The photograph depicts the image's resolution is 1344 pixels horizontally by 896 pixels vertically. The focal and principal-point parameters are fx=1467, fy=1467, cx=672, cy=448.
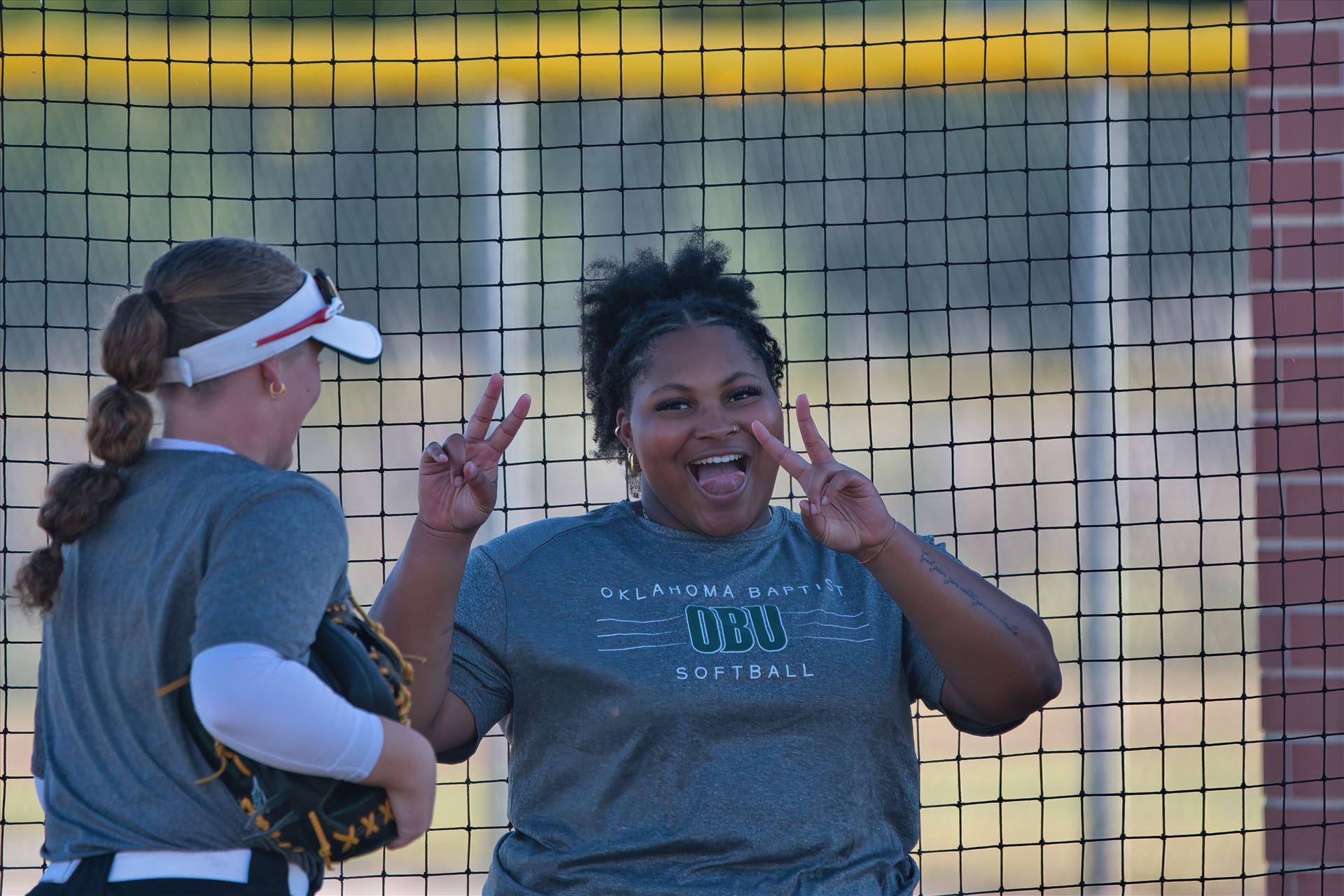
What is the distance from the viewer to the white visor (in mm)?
1823

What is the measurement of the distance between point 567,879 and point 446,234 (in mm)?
3999

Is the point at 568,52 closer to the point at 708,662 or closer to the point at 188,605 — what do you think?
the point at 708,662

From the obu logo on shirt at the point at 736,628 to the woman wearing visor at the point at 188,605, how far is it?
2.26 feet

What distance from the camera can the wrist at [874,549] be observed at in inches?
91.1

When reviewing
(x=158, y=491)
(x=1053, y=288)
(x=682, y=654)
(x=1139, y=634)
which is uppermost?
(x=1053, y=288)

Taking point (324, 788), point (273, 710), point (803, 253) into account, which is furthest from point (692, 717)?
point (803, 253)

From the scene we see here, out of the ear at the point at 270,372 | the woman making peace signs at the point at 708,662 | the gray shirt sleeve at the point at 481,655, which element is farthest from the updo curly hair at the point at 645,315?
the ear at the point at 270,372

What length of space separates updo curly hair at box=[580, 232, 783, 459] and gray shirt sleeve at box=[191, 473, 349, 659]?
103cm

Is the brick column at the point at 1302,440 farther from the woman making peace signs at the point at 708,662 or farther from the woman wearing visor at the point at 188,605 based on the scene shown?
the woman wearing visor at the point at 188,605

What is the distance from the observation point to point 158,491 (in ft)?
5.82

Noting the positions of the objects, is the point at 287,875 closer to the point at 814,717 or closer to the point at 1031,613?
the point at 814,717

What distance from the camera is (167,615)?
170 cm

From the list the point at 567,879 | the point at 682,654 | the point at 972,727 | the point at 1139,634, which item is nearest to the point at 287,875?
the point at 567,879

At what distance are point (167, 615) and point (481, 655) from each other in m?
0.78
